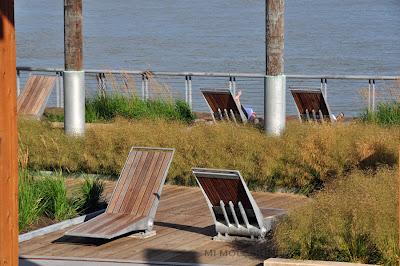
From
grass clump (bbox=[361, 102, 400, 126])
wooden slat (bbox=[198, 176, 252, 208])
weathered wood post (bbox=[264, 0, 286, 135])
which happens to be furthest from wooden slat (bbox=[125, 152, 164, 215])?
grass clump (bbox=[361, 102, 400, 126])

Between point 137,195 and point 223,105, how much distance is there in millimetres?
6005

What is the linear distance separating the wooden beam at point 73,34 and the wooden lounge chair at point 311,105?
3.35 meters

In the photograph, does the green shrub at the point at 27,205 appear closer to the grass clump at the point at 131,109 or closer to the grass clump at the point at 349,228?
the grass clump at the point at 349,228

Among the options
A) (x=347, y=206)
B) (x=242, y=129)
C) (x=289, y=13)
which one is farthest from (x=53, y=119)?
(x=289, y=13)

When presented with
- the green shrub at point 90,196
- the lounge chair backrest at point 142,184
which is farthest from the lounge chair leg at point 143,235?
the green shrub at point 90,196

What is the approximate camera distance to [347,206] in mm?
9812

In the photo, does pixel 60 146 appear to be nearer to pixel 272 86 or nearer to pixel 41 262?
pixel 272 86

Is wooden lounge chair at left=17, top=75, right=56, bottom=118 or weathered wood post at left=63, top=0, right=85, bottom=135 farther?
wooden lounge chair at left=17, top=75, right=56, bottom=118

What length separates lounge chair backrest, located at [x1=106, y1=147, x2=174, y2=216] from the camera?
1190 cm

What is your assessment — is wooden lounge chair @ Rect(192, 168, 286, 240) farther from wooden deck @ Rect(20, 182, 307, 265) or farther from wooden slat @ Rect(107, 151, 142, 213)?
wooden slat @ Rect(107, 151, 142, 213)

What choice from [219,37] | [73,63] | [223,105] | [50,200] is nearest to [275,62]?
[223,105]

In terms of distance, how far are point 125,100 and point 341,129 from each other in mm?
5811

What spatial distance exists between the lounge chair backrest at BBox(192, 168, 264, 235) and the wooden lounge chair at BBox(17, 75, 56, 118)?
27.0 feet

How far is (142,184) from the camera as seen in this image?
12109 millimetres
